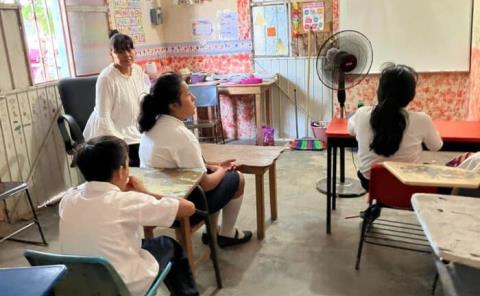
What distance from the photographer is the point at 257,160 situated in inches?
102

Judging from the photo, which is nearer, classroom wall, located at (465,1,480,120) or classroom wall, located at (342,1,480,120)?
classroom wall, located at (465,1,480,120)

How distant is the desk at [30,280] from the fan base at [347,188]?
2572mm

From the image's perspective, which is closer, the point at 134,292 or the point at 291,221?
the point at 134,292

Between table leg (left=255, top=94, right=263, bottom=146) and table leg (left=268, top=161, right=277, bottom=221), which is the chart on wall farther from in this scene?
table leg (left=268, top=161, right=277, bottom=221)

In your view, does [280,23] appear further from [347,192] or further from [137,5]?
[347,192]

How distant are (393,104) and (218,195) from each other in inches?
40.6

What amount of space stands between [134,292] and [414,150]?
5.29 ft

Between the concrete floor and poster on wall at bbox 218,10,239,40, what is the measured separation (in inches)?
93.6

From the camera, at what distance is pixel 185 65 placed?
17.5ft

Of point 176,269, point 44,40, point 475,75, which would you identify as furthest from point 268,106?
point 176,269

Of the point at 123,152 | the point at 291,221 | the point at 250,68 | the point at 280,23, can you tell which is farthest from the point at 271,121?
the point at 123,152

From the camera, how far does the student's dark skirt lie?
6.86 ft

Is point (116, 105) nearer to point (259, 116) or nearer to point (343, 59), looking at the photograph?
point (343, 59)

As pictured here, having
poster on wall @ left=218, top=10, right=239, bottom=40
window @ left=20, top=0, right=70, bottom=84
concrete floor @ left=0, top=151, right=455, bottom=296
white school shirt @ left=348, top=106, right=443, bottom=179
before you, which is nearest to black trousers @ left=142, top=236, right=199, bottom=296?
concrete floor @ left=0, top=151, right=455, bottom=296
